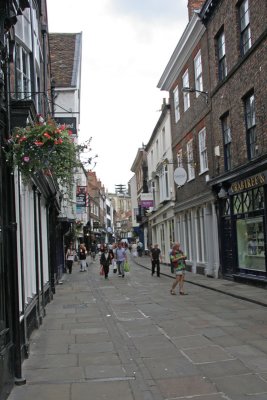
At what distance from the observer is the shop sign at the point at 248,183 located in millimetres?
15570

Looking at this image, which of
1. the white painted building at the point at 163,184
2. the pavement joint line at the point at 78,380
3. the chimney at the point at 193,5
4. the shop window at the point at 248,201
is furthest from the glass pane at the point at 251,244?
the chimney at the point at 193,5

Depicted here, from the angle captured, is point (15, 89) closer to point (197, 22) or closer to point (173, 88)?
point (197, 22)

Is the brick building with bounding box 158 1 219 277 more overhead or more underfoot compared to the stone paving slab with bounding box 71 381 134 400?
more overhead

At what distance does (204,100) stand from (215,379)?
17.1 metres

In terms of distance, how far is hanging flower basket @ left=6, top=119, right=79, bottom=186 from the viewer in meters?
6.23

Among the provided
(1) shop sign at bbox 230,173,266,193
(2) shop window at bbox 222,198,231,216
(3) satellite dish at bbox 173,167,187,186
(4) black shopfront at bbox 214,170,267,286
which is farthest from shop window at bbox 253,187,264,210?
(3) satellite dish at bbox 173,167,187,186

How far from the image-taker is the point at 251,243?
1747 centimetres

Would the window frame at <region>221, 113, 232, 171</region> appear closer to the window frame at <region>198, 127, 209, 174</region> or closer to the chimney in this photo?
the window frame at <region>198, 127, 209, 174</region>

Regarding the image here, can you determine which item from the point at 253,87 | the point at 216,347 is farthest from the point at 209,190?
the point at 216,347

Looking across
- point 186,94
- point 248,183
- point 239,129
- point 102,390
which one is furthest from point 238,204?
point 102,390

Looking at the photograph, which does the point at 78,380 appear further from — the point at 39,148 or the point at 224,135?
the point at 224,135

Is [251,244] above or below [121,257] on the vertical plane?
above

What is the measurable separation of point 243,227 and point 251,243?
86 cm

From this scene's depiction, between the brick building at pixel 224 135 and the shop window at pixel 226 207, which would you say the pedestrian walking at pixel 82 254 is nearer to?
the brick building at pixel 224 135
